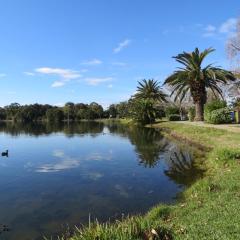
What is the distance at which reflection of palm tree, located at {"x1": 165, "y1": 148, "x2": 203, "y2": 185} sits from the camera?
49.7 feet

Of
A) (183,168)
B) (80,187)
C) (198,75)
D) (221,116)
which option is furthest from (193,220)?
(198,75)

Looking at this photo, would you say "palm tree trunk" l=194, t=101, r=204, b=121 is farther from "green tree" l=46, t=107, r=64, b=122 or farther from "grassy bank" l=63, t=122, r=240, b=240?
"green tree" l=46, t=107, r=64, b=122

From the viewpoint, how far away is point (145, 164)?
19750 millimetres

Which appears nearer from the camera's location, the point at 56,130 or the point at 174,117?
the point at 56,130

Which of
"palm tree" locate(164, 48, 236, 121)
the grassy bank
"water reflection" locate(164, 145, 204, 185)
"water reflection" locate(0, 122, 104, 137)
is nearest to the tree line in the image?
"palm tree" locate(164, 48, 236, 121)

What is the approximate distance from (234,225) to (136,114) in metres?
61.7

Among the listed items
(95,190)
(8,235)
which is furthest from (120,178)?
(8,235)

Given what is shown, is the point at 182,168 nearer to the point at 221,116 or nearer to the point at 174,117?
the point at 221,116

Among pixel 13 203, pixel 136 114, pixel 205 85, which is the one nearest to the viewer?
pixel 13 203

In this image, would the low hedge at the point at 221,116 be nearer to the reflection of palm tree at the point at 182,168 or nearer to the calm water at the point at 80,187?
the calm water at the point at 80,187

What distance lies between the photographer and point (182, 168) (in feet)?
58.2

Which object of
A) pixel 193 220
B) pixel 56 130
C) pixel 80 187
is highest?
pixel 56 130

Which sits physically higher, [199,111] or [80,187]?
[199,111]

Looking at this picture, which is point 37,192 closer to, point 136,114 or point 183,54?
point 183,54
